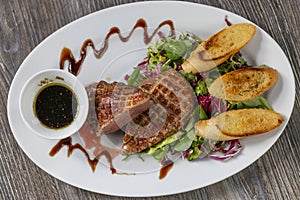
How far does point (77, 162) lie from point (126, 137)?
1.05 ft

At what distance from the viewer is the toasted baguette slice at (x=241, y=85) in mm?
2492

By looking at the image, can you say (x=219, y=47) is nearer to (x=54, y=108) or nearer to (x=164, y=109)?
(x=164, y=109)

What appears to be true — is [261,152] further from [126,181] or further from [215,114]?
[126,181]

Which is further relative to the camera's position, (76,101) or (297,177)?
(297,177)

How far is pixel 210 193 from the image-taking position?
108 inches

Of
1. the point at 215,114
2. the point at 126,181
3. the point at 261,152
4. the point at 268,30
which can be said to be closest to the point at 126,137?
the point at 126,181

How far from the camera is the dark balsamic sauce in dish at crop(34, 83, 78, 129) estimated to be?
2.58 metres

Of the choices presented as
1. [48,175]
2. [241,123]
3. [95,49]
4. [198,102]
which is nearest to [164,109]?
[198,102]

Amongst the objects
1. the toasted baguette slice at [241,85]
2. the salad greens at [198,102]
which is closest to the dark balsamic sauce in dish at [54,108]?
the salad greens at [198,102]

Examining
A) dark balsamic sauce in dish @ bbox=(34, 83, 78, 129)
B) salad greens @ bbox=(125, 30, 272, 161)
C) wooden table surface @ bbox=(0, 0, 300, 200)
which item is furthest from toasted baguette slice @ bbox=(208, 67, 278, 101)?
dark balsamic sauce in dish @ bbox=(34, 83, 78, 129)

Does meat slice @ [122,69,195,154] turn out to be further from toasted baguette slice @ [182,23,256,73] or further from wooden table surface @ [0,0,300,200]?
wooden table surface @ [0,0,300,200]

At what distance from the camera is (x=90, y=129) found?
2.66 metres

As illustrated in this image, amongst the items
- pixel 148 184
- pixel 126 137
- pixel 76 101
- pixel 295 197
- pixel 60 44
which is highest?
pixel 60 44

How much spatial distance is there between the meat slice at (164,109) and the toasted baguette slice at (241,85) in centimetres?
15
